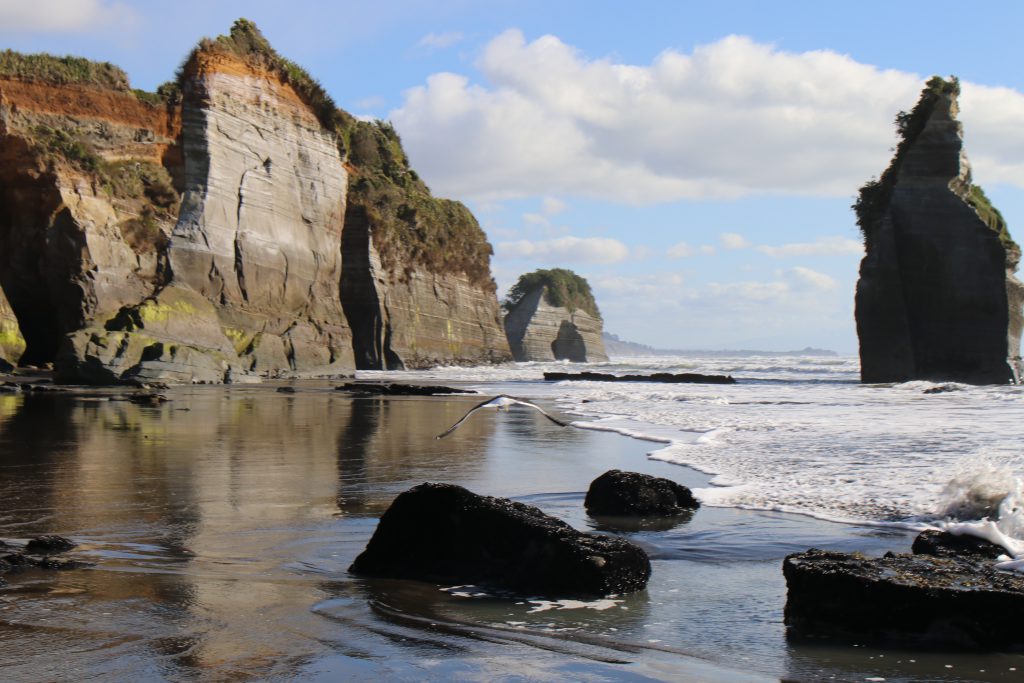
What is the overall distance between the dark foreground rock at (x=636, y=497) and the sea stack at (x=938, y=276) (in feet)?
93.5

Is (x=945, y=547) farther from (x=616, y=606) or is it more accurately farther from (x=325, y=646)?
(x=325, y=646)

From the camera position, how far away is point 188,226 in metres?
33.4

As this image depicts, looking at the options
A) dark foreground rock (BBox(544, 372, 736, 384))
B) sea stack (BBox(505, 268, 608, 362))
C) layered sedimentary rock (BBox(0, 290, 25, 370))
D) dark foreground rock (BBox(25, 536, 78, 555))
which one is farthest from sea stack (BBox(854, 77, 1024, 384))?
sea stack (BBox(505, 268, 608, 362))

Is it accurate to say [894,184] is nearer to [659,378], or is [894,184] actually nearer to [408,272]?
[659,378]

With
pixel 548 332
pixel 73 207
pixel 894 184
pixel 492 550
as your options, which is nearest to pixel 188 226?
pixel 73 207

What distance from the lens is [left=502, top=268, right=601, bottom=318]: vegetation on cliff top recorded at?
336 feet

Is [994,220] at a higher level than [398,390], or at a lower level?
higher

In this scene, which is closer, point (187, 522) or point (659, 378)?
point (187, 522)

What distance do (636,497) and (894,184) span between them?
32719 millimetres

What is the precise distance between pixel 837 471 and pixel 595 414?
9.90 metres

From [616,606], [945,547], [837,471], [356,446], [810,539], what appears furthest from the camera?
[356,446]

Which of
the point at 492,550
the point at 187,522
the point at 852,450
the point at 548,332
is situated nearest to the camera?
the point at 492,550

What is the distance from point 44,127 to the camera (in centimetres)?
3188

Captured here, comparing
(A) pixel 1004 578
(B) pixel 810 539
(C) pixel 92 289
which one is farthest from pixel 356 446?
(C) pixel 92 289
